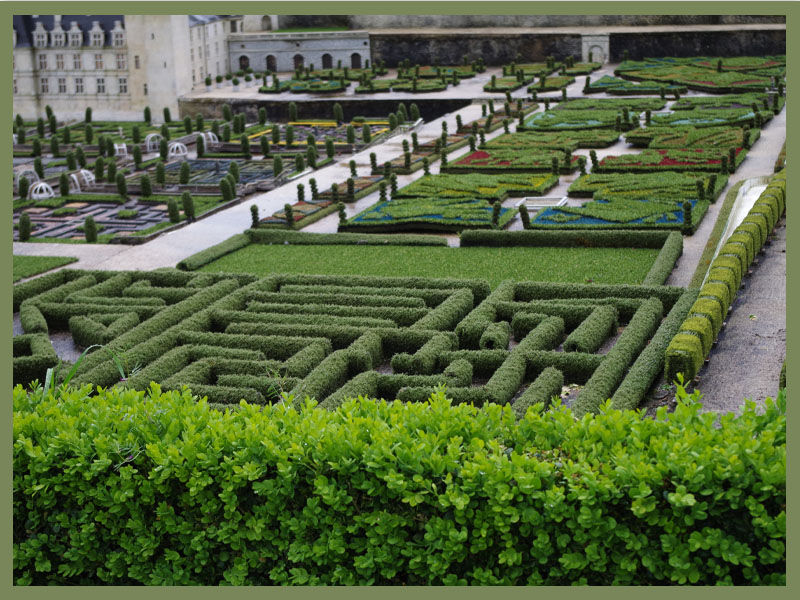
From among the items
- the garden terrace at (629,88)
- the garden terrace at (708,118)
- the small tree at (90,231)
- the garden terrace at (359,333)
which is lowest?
the garden terrace at (359,333)

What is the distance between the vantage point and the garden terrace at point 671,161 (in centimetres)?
3522

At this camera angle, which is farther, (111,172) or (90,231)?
(111,172)

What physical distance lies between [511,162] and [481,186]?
385cm

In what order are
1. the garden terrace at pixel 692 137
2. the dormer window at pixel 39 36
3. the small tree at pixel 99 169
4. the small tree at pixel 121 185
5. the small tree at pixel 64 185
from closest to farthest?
the small tree at pixel 121 185
the garden terrace at pixel 692 137
the small tree at pixel 64 185
the small tree at pixel 99 169
the dormer window at pixel 39 36

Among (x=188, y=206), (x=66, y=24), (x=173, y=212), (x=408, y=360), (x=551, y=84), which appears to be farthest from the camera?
(x=66, y=24)

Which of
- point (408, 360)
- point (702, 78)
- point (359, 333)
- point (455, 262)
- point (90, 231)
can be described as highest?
point (702, 78)

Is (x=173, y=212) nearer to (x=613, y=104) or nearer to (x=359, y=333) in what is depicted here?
(x=359, y=333)

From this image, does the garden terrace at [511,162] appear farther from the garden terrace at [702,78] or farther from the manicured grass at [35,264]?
the garden terrace at [702,78]

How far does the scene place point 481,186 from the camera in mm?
34469

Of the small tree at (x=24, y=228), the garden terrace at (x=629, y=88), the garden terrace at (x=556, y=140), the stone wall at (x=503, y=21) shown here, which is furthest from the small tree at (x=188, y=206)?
the stone wall at (x=503, y=21)

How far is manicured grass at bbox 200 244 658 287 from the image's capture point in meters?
25.0

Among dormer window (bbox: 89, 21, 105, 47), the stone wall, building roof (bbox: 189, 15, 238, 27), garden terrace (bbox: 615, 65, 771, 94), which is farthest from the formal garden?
the stone wall

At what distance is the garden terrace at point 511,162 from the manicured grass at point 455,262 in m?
9.74

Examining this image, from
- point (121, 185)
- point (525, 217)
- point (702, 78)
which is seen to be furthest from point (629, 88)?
point (525, 217)
